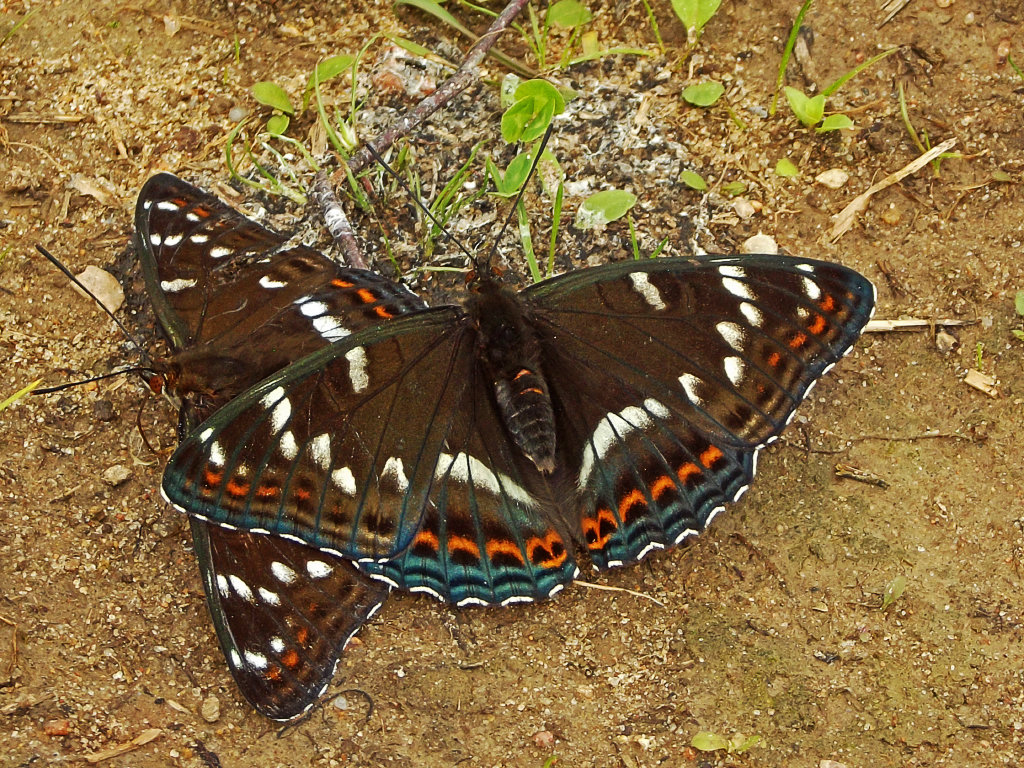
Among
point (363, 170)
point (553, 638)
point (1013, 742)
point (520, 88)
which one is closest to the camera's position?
point (1013, 742)

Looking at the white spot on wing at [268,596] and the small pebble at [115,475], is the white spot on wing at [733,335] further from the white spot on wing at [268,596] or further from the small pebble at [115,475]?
the small pebble at [115,475]

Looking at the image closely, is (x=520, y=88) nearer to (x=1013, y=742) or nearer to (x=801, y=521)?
(x=801, y=521)

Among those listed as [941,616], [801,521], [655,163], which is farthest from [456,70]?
[941,616]

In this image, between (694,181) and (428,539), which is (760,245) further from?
(428,539)

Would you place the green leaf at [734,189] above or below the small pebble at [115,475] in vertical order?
above

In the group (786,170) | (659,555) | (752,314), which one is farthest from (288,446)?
(786,170)

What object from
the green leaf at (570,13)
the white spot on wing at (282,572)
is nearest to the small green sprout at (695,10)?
the green leaf at (570,13)

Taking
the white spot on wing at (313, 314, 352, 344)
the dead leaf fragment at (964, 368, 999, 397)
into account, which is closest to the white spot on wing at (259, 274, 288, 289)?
the white spot on wing at (313, 314, 352, 344)

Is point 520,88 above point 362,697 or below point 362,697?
above
